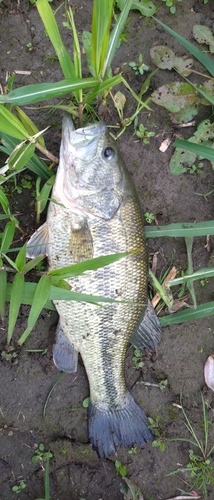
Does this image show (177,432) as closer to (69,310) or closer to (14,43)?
(69,310)

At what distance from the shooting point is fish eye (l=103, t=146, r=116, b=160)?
2563 mm

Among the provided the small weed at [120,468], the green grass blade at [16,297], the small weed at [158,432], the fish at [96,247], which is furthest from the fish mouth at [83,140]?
the small weed at [120,468]

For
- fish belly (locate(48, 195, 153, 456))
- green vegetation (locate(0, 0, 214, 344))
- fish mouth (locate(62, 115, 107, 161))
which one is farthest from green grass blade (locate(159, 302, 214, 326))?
fish mouth (locate(62, 115, 107, 161))

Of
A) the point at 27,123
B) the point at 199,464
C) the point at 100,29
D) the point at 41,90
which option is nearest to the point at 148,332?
the point at 199,464

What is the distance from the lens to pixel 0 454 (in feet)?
9.66

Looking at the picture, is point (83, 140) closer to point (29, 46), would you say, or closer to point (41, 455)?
point (29, 46)

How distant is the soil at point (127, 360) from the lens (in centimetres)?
295

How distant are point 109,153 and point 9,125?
2.02 feet

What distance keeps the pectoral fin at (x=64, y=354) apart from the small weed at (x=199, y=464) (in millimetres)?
946

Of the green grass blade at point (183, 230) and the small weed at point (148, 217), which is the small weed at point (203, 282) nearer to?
the green grass blade at point (183, 230)

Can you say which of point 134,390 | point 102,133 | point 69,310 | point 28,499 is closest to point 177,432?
point 134,390

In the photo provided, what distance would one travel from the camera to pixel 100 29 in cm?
214

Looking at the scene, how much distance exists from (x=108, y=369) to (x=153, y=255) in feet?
2.85

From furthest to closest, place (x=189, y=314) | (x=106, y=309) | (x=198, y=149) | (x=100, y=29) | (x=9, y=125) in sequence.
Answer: (x=189, y=314) < (x=198, y=149) < (x=106, y=309) < (x=9, y=125) < (x=100, y=29)
